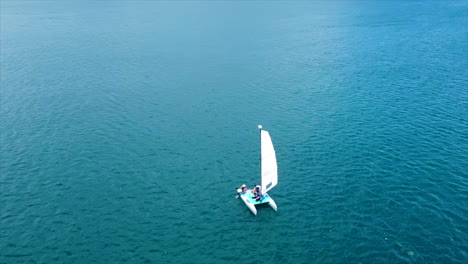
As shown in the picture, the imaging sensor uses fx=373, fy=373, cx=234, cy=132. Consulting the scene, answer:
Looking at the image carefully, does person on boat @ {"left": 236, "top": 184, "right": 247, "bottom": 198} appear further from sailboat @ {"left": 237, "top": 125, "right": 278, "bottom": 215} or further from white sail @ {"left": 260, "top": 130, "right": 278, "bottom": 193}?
white sail @ {"left": 260, "top": 130, "right": 278, "bottom": 193}

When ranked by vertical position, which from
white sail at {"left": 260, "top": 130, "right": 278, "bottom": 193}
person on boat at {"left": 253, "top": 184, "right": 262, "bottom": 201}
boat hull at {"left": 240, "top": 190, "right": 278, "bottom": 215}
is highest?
white sail at {"left": 260, "top": 130, "right": 278, "bottom": 193}

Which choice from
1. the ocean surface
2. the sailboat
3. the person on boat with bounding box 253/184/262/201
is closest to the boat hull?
the sailboat

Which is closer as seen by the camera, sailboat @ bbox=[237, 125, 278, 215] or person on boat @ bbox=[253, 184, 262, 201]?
sailboat @ bbox=[237, 125, 278, 215]

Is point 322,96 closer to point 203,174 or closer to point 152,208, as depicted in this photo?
point 203,174

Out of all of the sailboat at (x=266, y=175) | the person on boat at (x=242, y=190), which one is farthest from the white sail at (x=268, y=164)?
the person on boat at (x=242, y=190)

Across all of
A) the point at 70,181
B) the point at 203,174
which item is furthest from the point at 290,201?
the point at 70,181

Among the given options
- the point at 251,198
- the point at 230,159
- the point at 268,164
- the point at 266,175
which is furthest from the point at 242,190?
the point at 230,159

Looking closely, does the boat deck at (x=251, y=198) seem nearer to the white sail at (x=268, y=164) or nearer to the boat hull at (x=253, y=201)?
the boat hull at (x=253, y=201)
